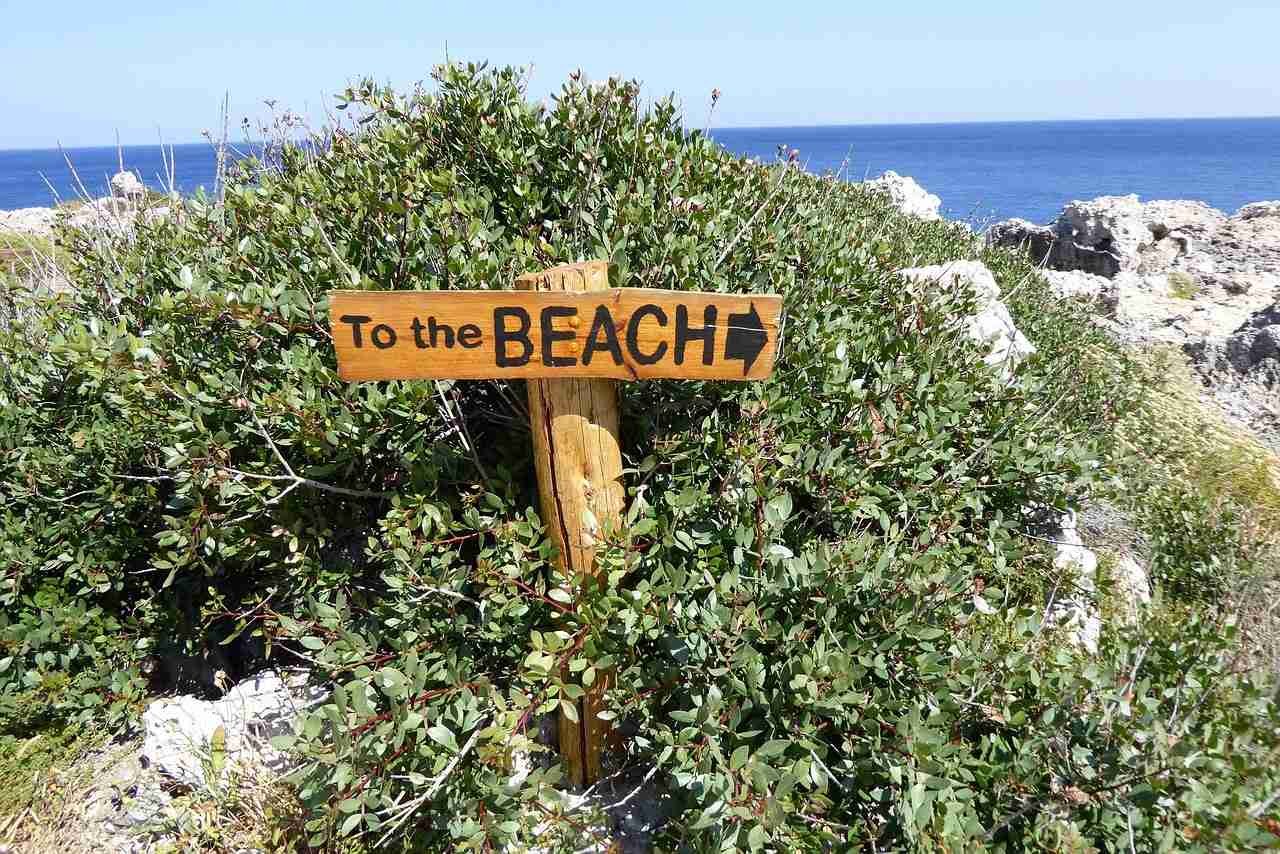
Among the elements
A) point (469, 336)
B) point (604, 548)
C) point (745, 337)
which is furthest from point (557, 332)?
point (604, 548)

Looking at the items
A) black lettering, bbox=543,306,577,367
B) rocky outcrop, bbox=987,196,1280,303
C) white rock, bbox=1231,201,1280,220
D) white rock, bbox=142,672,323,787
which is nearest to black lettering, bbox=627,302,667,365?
black lettering, bbox=543,306,577,367

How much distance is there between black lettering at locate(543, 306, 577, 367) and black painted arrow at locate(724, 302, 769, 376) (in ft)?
1.51

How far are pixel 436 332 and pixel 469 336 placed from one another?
0.10m

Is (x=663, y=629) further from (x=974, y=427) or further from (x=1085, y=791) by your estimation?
(x=974, y=427)

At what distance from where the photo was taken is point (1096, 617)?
3.36 m

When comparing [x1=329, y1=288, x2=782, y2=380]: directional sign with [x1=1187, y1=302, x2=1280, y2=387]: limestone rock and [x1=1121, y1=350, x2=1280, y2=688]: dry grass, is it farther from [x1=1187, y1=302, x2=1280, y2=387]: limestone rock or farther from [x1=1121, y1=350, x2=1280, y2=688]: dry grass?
[x1=1187, y1=302, x2=1280, y2=387]: limestone rock

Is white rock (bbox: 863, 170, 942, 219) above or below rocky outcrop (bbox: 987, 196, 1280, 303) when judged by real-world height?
above

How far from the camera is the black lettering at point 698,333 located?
81.0 inches

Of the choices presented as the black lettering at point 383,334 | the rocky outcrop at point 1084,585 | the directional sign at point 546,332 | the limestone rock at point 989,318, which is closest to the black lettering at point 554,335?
the directional sign at point 546,332

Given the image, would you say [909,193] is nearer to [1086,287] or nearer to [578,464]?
[1086,287]

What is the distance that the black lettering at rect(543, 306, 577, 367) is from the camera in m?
2.02

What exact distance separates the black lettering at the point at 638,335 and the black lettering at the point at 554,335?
6.5 inches

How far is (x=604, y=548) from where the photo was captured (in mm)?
2359

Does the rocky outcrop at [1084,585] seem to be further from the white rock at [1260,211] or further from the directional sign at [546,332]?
the white rock at [1260,211]
